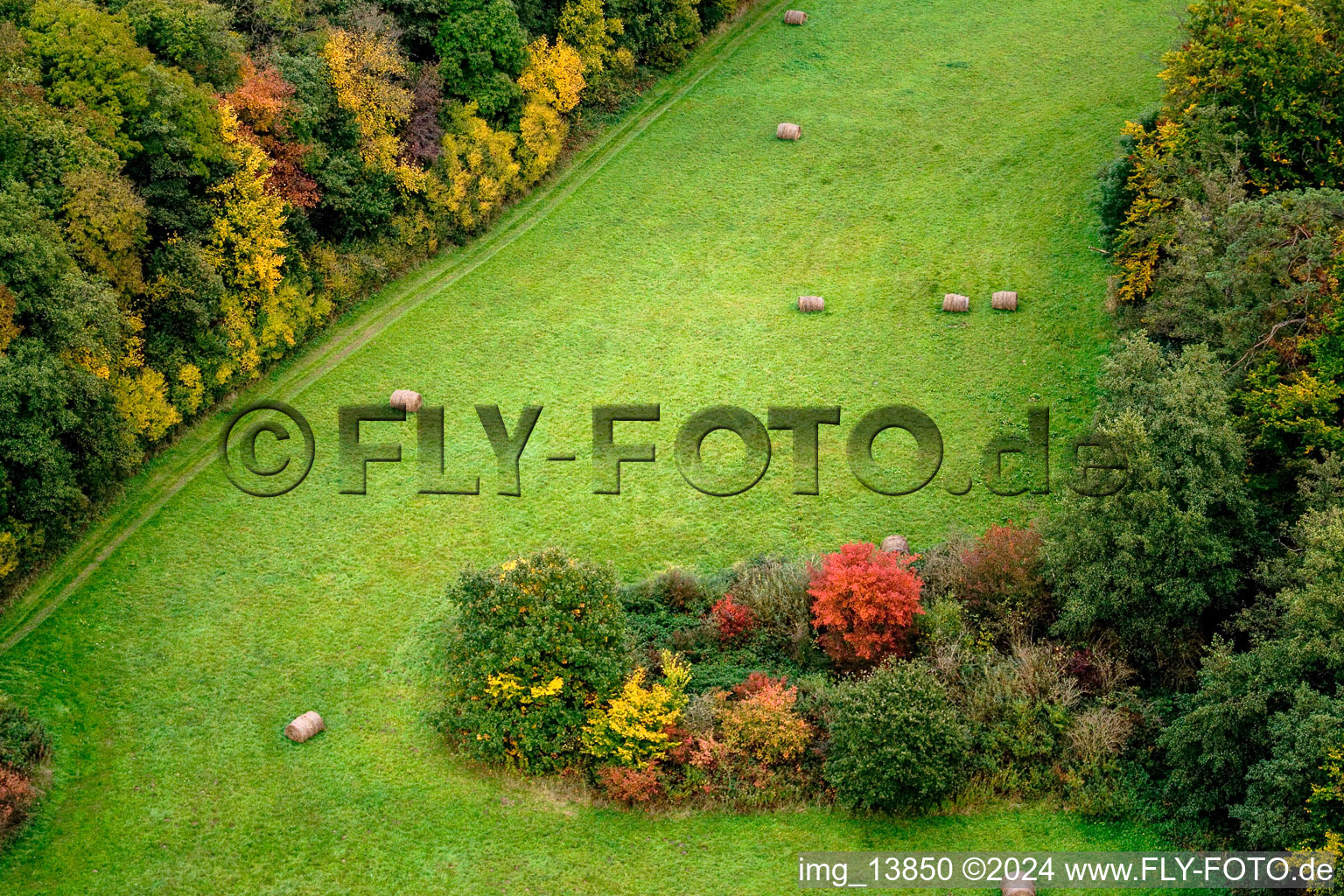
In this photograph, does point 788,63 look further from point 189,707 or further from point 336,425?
point 189,707

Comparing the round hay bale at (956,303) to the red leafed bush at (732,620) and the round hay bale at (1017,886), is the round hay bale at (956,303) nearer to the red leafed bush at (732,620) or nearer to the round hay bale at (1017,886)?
the red leafed bush at (732,620)

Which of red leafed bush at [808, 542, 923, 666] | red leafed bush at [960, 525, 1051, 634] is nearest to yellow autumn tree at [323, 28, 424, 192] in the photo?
red leafed bush at [808, 542, 923, 666]

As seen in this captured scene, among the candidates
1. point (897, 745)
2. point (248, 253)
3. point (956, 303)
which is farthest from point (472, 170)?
point (897, 745)

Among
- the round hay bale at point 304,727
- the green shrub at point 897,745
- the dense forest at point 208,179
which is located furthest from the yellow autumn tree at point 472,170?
the green shrub at point 897,745

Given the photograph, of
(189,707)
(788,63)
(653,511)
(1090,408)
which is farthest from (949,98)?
(189,707)

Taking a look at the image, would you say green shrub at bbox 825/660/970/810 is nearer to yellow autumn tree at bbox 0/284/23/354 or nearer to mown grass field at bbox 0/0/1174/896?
mown grass field at bbox 0/0/1174/896

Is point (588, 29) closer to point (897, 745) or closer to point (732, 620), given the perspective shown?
point (732, 620)
